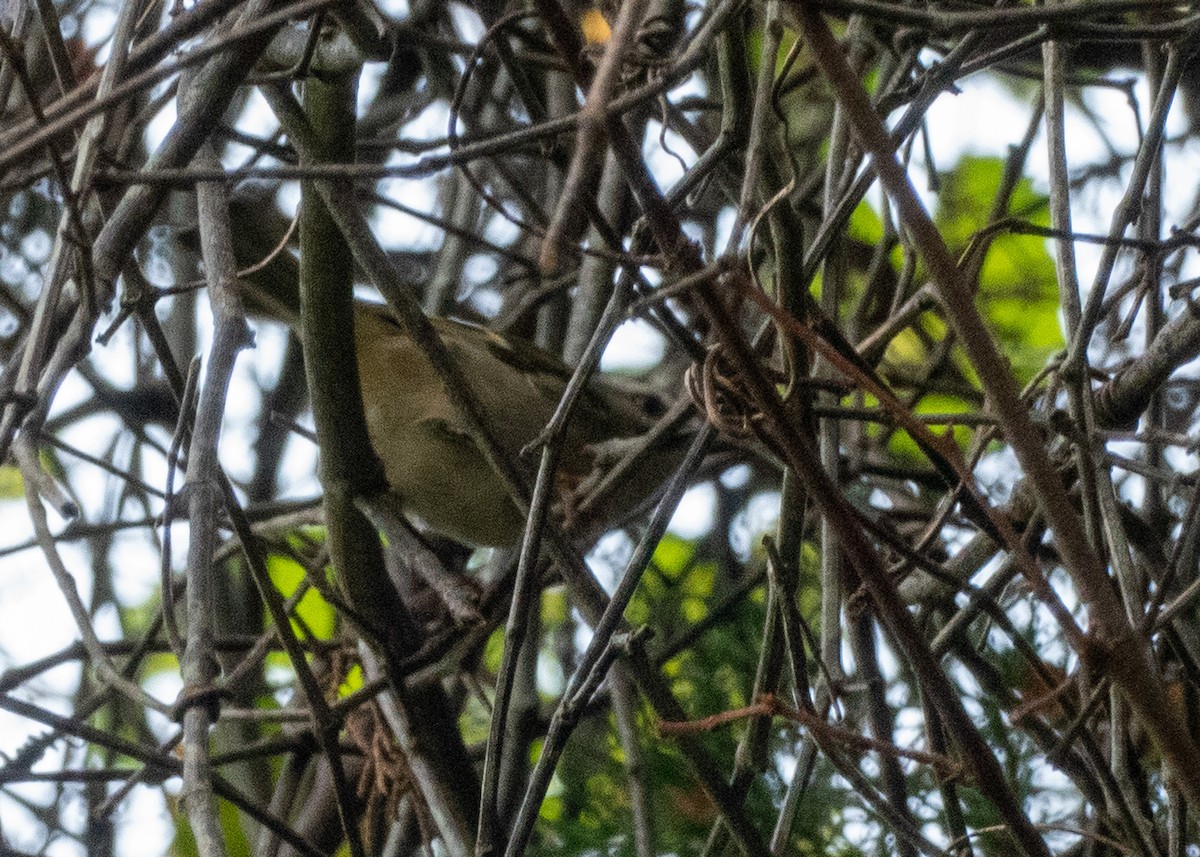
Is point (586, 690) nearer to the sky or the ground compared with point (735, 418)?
nearer to the ground

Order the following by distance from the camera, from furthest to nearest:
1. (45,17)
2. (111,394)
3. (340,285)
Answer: (111,394) < (340,285) < (45,17)

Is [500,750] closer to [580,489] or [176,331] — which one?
[580,489]

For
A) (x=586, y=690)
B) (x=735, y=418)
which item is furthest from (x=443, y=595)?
(x=735, y=418)

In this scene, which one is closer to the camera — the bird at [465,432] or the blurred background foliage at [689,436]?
the blurred background foliage at [689,436]

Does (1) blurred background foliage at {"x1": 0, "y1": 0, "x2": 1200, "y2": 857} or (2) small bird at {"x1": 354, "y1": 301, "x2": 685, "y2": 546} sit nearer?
(1) blurred background foliage at {"x1": 0, "y1": 0, "x2": 1200, "y2": 857}

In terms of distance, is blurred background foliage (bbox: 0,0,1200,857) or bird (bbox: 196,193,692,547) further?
bird (bbox: 196,193,692,547)

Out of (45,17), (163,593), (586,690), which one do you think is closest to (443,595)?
(163,593)

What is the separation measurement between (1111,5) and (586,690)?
913mm

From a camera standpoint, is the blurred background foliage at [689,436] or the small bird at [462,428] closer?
the blurred background foliage at [689,436]

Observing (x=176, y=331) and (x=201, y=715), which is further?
(x=176, y=331)

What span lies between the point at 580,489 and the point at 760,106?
1.40m

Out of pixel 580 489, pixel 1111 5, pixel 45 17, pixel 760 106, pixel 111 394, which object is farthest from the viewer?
pixel 111 394

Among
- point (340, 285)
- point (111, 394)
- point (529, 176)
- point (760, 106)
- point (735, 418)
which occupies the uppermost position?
point (529, 176)

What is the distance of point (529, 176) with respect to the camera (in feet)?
13.4
